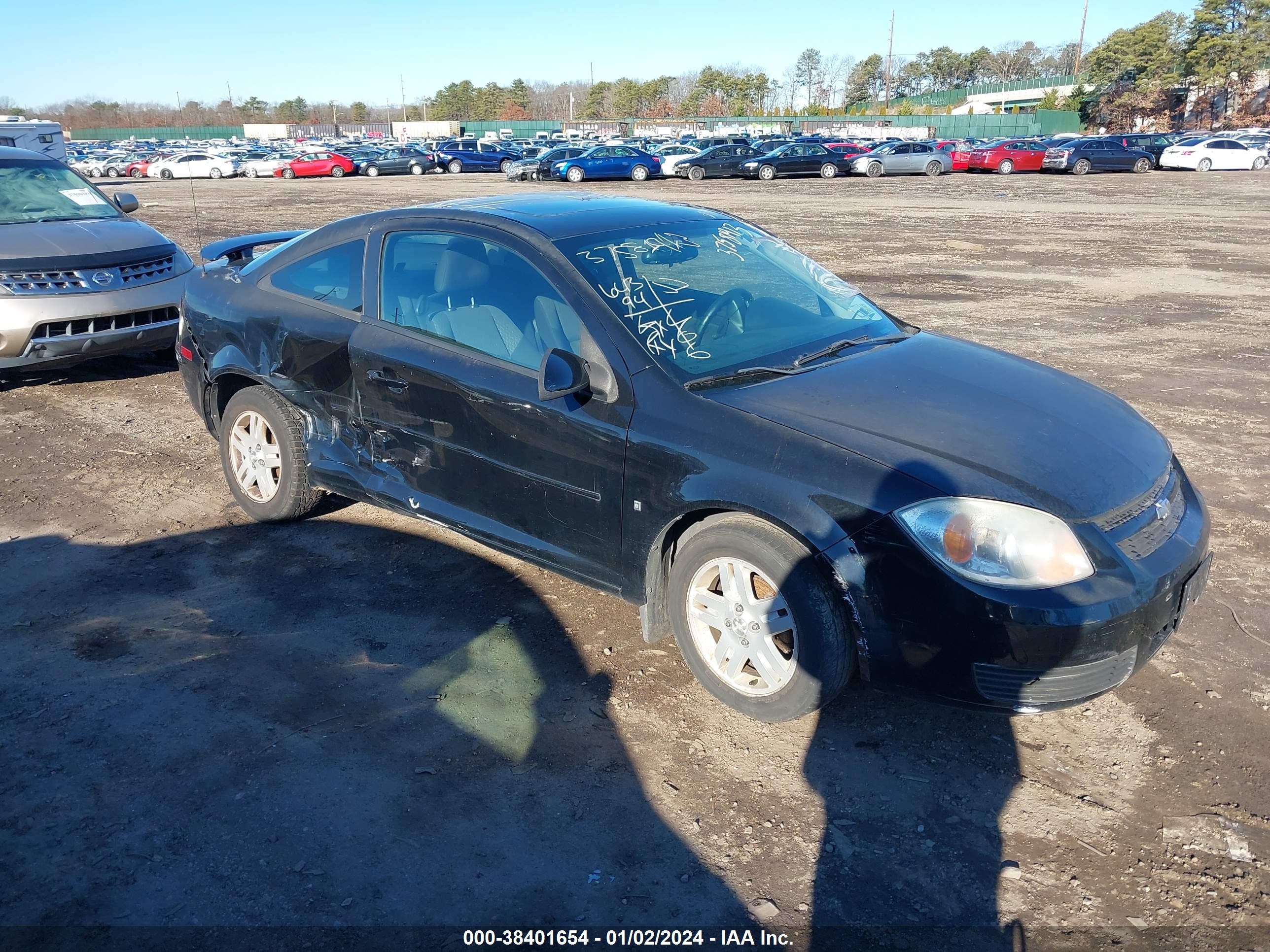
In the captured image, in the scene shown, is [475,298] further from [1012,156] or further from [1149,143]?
[1149,143]

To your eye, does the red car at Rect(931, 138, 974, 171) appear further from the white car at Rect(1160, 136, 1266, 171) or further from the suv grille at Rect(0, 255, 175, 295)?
the suv grille at Rect(0, 255, 175, 295)

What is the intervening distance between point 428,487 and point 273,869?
6.09 ft

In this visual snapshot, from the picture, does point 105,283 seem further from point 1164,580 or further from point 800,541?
point 1164,580

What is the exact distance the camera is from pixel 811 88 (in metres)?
144

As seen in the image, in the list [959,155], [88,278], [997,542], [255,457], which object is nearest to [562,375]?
[997,542]

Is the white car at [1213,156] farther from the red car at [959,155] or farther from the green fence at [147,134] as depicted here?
the green fence at [147,134]

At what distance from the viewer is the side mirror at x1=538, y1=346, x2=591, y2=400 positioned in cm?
350

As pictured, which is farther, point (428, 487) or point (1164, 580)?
point (428, 487)

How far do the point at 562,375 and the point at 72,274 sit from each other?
5688mm

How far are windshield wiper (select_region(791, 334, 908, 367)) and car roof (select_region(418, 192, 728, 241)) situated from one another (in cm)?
95

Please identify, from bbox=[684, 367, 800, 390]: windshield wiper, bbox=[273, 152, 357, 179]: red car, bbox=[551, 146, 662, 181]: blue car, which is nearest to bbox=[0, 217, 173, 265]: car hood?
bbox=[684, 367, 800, 390]: windshield wiper

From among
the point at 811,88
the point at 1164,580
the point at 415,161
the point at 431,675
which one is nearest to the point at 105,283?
the point at 431,675

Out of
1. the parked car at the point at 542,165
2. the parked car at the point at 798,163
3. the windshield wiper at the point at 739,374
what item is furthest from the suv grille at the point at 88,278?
the parked car at the point at 542,165

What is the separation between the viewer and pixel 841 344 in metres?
4.08
